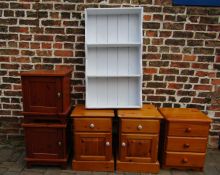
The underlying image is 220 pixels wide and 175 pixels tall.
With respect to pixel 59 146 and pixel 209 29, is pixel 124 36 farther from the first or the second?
pixel 59 146

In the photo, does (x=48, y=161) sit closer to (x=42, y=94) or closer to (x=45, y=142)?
(x=45, y=142)

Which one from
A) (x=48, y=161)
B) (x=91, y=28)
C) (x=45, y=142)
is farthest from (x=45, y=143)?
(x=91, y=28)

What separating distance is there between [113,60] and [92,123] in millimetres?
829

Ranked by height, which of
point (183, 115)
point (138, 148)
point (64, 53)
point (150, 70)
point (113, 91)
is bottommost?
point (138, 148)

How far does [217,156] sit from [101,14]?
238 cm

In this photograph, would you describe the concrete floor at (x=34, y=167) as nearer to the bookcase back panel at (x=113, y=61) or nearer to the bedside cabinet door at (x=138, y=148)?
the bedside cabinet door at (x=138, y=148)

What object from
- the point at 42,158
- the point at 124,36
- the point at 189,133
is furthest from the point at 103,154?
the point at 124,36

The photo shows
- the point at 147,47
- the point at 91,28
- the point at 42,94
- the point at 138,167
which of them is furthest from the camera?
the point at 147,47

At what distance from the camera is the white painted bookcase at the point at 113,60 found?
9.07ft

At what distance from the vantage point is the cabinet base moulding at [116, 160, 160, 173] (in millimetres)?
2607

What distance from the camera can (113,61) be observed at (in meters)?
2.82

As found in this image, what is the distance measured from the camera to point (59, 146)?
2.62m

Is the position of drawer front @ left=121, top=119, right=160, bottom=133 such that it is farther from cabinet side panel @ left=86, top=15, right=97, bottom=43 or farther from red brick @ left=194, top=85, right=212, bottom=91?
cabinet side panel @ left=86, top=15, right=97, bottom=43

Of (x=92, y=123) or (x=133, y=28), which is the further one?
(x=133, y=28)
